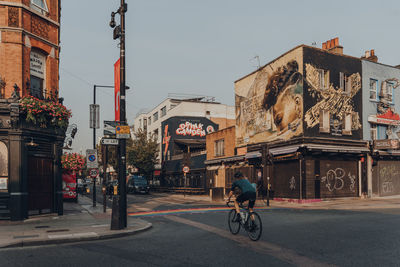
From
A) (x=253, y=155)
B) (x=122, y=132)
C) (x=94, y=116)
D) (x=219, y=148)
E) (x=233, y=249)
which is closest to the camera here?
(x=233, y=249)

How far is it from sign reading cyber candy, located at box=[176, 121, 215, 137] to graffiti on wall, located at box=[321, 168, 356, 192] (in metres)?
30.3

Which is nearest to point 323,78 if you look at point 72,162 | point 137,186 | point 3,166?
point 72,162

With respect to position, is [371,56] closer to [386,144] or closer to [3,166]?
[386,144]

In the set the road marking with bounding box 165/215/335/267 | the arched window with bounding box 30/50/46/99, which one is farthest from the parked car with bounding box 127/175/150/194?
the road marking with bounding box 165/215/335/267

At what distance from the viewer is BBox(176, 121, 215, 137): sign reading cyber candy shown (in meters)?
53.7

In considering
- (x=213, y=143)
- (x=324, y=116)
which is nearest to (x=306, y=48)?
(x=324, y=116)

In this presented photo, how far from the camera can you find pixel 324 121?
25516 millimetres

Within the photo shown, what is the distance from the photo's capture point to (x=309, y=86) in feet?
82.4

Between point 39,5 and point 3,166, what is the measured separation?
7.12 metres

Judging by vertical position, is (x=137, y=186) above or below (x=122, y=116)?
below

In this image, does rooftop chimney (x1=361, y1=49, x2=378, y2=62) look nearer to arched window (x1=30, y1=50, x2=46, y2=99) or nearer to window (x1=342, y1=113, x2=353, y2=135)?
window (x1=342, y1=113, x2=353, y2=135)

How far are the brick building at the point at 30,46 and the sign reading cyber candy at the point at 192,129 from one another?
3648 centimetres

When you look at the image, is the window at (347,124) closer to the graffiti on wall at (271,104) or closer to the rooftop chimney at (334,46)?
the graffiti on wall at (271,104)

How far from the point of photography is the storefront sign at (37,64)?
16141mm
